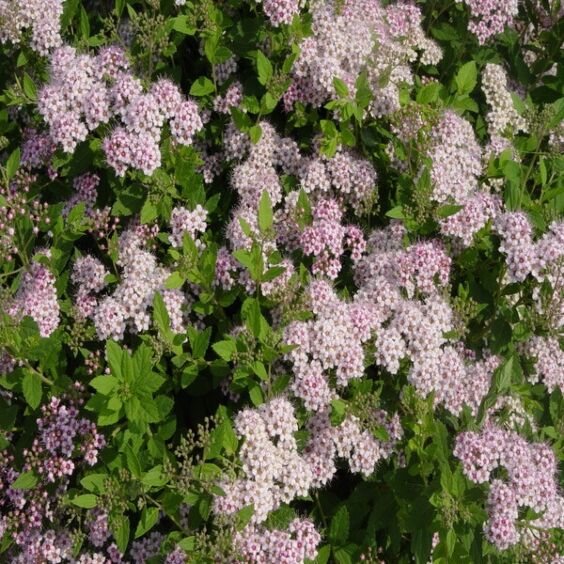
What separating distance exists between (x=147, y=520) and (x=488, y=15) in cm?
284

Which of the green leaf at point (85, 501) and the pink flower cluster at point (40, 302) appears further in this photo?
the pink flower cluster at point (40, 302)

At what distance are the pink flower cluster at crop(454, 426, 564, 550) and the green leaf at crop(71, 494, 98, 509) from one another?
136cm

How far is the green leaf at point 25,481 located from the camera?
3119 millimetres

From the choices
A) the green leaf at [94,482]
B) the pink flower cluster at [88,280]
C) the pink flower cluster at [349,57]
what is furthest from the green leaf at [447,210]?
the green leaf at [94,482]

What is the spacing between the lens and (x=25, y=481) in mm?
3137

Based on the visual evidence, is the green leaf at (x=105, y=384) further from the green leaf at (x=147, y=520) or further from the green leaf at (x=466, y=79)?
the green leaf at (x=466, y=79)

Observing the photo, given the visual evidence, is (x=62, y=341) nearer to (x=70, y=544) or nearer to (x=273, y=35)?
(x=70, y=544)

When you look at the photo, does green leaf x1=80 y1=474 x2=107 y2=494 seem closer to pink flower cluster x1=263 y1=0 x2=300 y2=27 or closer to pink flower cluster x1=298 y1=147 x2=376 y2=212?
pink flower cluster x1=298 y1=147 x2=376 y2=212

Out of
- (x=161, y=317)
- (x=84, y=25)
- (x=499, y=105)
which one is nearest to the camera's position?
(x=161, y=317)

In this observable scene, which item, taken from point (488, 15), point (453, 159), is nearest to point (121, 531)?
point (453, 159)

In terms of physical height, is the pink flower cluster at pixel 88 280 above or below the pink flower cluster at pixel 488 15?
below

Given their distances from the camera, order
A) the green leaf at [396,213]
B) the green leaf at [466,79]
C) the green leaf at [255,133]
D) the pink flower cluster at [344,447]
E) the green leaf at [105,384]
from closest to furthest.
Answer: the green leaf at [105,384] < the pink flower cluster at [344,447] < the green leaf at [396,213] < the green leaf at [255,133] < the green leaf at [466,79]

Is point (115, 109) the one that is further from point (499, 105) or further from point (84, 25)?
point (499, 105)

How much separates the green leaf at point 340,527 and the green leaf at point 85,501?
907mm
